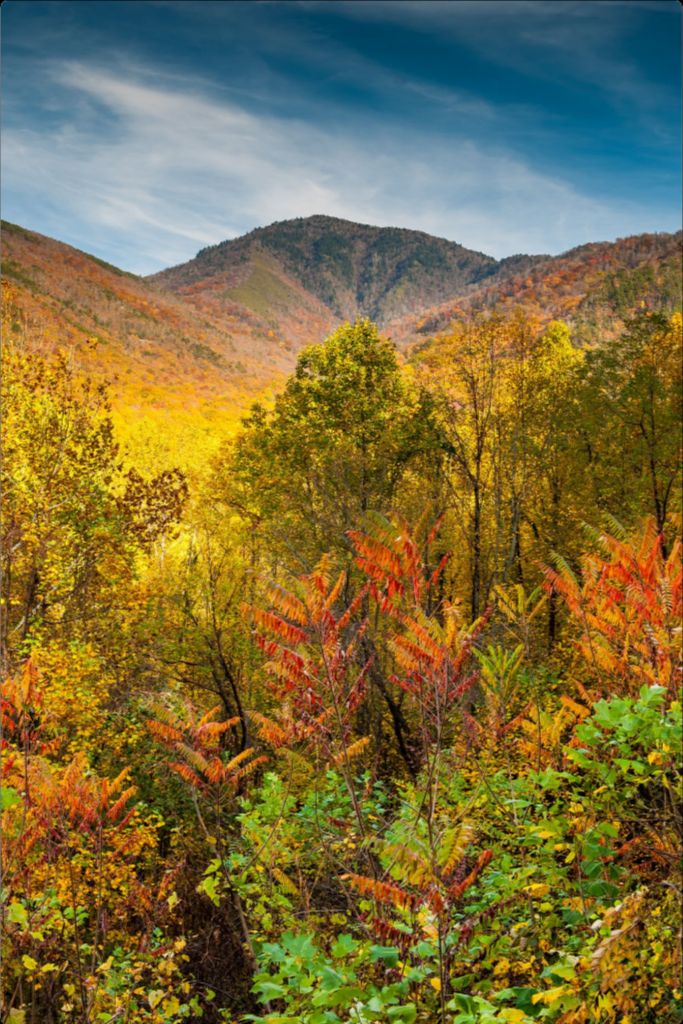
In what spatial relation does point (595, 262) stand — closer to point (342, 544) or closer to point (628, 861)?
point (342, 544)

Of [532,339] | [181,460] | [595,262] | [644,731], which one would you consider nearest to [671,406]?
[532,339]

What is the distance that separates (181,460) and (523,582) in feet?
150

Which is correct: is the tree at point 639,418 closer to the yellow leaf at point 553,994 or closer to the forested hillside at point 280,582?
the forested hillside at point 280,582

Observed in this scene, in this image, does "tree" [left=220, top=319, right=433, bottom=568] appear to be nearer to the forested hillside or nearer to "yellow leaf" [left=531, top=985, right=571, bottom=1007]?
the forested hillside

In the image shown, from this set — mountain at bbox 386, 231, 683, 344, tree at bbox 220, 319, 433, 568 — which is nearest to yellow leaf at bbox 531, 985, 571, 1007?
tree at bbox 220, 319, 433, 568

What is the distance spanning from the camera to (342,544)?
58.1 feet

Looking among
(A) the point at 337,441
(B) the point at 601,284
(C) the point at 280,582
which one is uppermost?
(B) the point at 601,284

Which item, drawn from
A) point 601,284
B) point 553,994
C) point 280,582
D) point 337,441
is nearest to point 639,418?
point 337,441

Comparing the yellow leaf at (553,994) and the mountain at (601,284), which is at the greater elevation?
the mountain at (601,284)

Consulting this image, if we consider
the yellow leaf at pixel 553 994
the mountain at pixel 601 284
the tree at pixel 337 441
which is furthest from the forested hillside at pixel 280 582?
the mountain at pixel 601 284

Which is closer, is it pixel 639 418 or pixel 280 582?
pixel 280 582

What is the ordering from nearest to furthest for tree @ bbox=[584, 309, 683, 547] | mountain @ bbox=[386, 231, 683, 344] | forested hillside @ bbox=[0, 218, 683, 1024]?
forested hillside @ bbox=[0, 218, 683, 1024] < tree @ bbox=[584, 309, 683, 547] < mountain @ bbox=[386, 231, 683, 344]

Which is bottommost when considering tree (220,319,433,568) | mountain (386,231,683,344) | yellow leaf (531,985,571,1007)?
yellow leaf (531,985,571,1007)

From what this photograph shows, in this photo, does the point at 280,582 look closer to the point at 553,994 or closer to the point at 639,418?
the point at 553,994
